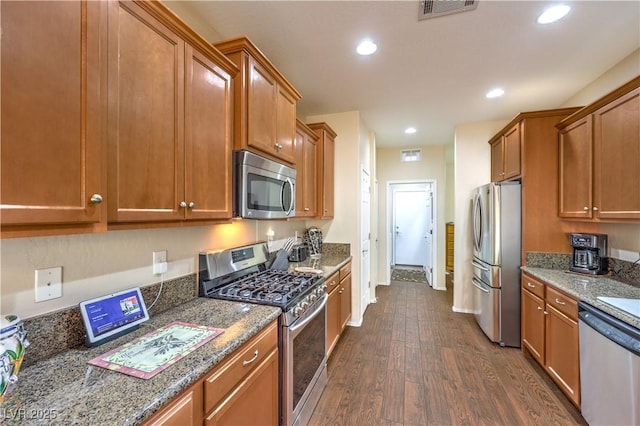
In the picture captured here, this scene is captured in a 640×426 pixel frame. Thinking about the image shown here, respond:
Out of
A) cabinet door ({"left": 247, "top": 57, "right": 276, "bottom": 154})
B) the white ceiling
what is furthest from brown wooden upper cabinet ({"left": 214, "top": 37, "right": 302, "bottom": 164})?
the white ceiling

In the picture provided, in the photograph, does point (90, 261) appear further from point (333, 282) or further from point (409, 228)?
point (409, 228)

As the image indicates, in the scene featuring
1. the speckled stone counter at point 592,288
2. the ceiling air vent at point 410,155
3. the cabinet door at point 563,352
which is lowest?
the cabinet door at point 563,352

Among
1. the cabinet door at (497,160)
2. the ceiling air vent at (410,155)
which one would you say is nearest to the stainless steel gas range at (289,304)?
the cabinet door at (497,160)

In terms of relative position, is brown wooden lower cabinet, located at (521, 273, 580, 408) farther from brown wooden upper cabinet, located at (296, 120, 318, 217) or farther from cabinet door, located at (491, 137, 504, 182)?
brown wooden upper cabinet, located at (296, 120, 318, 217)

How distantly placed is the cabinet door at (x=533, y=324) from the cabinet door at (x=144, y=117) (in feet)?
10.2

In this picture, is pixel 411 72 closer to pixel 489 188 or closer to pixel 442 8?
pixel 442 8

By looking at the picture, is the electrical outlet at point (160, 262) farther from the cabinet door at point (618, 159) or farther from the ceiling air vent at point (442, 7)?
the cabinet door at point (618, 159)

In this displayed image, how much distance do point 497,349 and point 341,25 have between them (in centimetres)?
349

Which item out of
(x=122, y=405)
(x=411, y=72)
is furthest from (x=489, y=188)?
(x=122, y=405)

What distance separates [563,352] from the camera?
213 centimetres

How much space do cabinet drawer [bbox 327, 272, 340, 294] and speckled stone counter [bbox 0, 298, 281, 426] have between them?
133 cm

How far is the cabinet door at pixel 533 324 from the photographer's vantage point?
2.48 metres

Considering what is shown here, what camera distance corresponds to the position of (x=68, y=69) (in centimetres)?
82

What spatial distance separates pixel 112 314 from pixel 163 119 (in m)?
0.88
